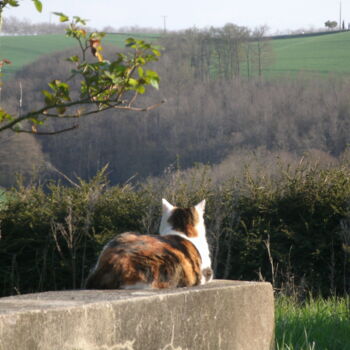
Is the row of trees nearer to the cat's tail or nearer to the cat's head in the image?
the cat's head

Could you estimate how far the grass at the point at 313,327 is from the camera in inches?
207

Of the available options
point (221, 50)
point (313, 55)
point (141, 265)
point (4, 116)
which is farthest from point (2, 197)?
point (313, 55)

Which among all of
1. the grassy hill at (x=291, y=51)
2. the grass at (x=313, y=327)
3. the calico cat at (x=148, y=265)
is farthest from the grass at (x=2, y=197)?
the grassy hill at (x=291, y=51)

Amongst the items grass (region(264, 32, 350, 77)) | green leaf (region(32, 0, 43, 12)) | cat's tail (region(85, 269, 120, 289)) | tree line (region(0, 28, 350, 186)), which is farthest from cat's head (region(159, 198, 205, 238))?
grass (region(264, 32, 350, 77))

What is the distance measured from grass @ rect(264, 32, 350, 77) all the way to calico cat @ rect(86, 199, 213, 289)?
7591 cm

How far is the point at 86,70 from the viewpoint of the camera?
2727mm

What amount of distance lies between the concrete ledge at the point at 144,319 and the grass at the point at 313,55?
7629cm

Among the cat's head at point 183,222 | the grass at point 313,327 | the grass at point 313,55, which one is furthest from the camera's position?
the grass at point 313,55

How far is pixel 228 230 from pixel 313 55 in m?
86.6

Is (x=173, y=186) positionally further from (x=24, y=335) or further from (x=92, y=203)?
(x=24, y=335)

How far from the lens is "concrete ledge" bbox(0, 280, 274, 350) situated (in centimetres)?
335

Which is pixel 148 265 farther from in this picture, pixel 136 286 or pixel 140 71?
pixel 140 71

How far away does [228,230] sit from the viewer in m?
8.17

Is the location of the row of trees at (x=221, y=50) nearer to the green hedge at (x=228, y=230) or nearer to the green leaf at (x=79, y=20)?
the green hedge at (x=228, y=230)
